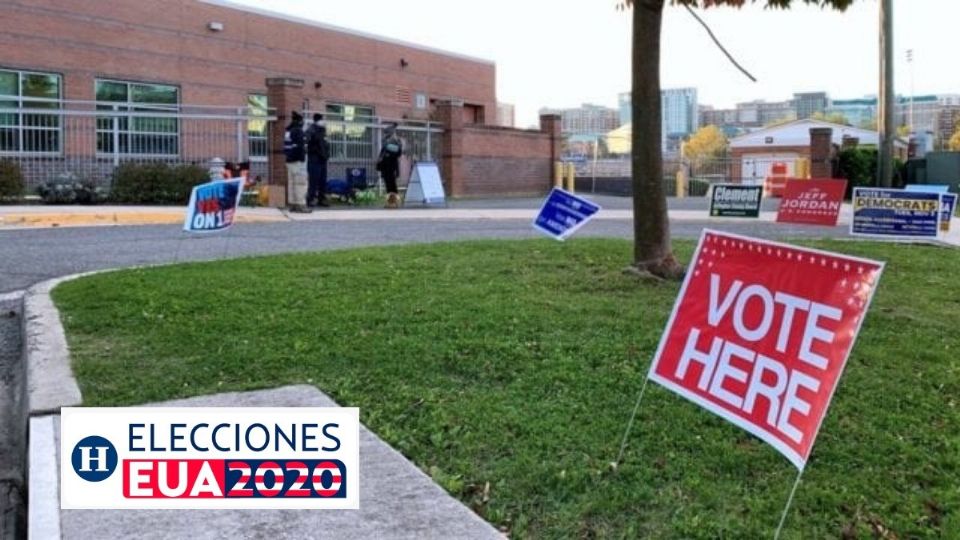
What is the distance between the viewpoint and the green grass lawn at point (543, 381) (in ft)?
12.4

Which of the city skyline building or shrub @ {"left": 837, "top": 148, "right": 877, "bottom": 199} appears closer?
shrub @ {"left": 837, "top": 148, "right": 877, "bottom": 199}

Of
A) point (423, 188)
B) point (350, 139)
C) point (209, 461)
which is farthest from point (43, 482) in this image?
point (350, 139)

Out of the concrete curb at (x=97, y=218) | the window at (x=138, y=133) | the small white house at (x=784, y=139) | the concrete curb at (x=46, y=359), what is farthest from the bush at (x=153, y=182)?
the small white house at (x=784, y=139)

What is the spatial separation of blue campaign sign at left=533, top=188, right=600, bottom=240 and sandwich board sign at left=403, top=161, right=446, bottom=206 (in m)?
12.2

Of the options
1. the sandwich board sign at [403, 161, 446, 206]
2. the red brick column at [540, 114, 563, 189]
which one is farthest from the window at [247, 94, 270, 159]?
the red brick column at [540, 114, 563, 189]

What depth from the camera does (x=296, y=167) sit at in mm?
18891

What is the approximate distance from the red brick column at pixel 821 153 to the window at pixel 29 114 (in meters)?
22.5

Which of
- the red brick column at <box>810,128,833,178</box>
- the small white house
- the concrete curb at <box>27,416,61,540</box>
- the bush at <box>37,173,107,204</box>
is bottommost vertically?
the concrete curb at <box>27,416,61,540</box>

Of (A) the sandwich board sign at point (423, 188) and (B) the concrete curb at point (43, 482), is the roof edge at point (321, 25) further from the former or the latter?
(B) the concrete curb at point (43, 482)

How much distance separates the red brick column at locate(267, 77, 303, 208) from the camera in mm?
21609

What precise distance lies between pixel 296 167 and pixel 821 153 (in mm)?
18763

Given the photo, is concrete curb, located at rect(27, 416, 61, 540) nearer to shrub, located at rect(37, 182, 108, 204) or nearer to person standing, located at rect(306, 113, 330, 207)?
shrub, located at rect(37, 182, 108, 204)

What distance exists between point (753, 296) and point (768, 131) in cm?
6979

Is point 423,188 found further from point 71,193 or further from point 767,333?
point 767,333
